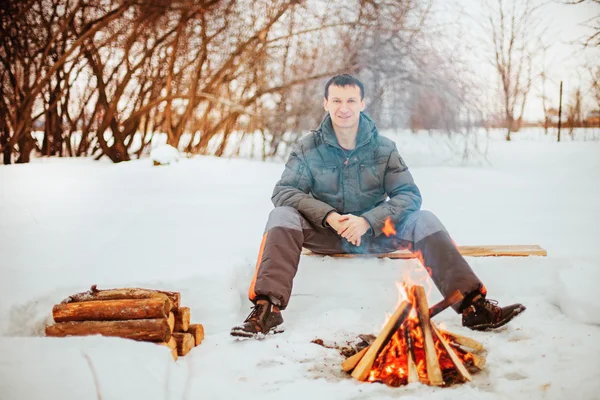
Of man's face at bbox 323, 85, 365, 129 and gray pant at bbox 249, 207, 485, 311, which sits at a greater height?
man's face at bbox 323, 85, 365, 129

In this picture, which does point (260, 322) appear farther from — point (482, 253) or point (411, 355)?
point (482, 253)

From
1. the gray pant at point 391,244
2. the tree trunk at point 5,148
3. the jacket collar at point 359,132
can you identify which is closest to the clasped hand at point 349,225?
the gray pant at point 391,244

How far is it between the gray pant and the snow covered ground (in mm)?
260

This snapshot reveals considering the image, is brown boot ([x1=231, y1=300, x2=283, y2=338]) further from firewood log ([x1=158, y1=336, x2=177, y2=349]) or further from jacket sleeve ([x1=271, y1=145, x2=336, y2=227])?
jacket sleeve ([x1=271, y1=145, x2=336, y2=227])

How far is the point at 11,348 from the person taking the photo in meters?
2.18

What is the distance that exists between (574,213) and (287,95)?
219 inches

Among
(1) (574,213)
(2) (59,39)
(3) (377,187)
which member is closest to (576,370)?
(3) (377,187)

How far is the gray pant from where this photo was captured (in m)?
2.61

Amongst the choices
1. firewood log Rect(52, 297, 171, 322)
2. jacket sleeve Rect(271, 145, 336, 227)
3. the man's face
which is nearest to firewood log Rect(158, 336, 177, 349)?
firewood log Rect(52, 297, 171, 322)

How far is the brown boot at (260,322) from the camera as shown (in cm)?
258

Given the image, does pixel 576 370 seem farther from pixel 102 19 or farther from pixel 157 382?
pixel 102 19

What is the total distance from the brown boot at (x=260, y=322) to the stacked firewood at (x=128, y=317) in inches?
9.5

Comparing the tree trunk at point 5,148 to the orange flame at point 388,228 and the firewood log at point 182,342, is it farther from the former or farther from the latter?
the orange flame at point 388,228

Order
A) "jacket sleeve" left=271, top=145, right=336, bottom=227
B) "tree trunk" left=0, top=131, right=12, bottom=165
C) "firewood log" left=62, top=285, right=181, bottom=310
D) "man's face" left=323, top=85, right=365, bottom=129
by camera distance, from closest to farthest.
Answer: "firewood log" left=62, top=285, right=181, bottom=310, "jacket sleeve" left=271, top=145, right=336, bottom=227, "man's face" left=323, top=85, right=365, bottom=129, "tree trunk" left=0, top=131, right=12, bottom=165
